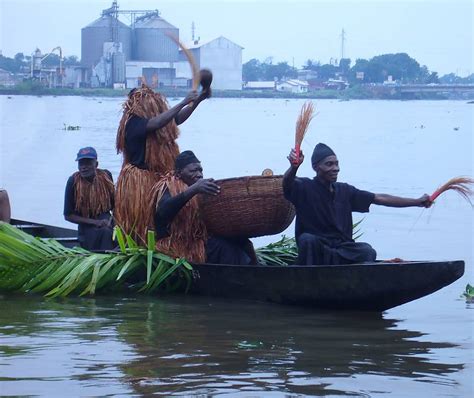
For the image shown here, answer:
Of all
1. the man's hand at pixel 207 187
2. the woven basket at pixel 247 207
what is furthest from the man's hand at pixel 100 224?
the man's hand at pixel 207 187

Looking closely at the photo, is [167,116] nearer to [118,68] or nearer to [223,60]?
[118,68]

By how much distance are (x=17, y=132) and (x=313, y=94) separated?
83.2 metres

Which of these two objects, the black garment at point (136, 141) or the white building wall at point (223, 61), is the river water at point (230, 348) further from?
the white building wall at point (223, 61)

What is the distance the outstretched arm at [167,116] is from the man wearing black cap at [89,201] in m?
1.00

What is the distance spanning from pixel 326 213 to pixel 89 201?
7.91 ft

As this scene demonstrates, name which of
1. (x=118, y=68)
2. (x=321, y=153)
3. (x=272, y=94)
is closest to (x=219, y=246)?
(x=321, y=153)

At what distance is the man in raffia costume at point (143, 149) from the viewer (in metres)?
9.81

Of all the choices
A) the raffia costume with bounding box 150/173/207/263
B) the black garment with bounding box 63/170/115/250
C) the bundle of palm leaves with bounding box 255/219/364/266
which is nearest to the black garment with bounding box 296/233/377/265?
the raffia costume with bounding box 150/173/207/263

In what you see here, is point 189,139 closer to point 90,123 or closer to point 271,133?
point 271,133

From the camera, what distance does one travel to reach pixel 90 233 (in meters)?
10.7

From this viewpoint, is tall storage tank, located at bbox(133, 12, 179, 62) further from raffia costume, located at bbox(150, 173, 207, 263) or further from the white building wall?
raffia costume, located at bbox(150, 173, 207, 263)

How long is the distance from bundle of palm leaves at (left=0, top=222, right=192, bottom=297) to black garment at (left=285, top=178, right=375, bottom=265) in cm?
100

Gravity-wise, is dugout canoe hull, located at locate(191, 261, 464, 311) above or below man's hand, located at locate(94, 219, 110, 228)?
below

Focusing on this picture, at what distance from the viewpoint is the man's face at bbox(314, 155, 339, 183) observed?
9.14 meters
